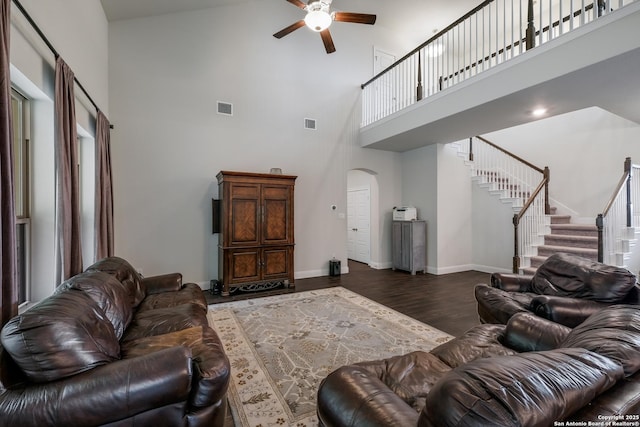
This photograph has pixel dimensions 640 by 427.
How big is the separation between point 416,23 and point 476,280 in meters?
6.04

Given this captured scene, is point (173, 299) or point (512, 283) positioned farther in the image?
point (512, 283)

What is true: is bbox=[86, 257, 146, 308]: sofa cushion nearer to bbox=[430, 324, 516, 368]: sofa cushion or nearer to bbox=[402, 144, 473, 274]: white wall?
bbox=[430, 324, 516, 368]: sofa cushion

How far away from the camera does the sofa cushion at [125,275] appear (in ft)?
8.75

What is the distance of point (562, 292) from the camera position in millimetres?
2814

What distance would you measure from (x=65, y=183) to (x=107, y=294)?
1006 mm

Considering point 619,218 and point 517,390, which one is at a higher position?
point 619,218

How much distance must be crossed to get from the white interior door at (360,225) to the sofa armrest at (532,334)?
5269 mm

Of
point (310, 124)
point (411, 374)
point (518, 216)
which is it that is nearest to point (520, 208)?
point (518, 216)

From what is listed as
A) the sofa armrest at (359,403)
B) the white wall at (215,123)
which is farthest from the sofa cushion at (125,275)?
the sofa armrest at (359,403)

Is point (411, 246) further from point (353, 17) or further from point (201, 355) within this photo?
point (201, 355)

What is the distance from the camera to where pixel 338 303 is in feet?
13.9

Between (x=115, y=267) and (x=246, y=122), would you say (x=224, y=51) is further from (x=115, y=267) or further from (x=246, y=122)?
(x=115, y=267)

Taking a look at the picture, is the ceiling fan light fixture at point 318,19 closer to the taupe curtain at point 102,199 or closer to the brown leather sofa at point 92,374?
the taupe curtain at point 102,199

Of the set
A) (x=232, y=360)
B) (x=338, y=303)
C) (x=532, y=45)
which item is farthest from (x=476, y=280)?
(x=232, y=360)
